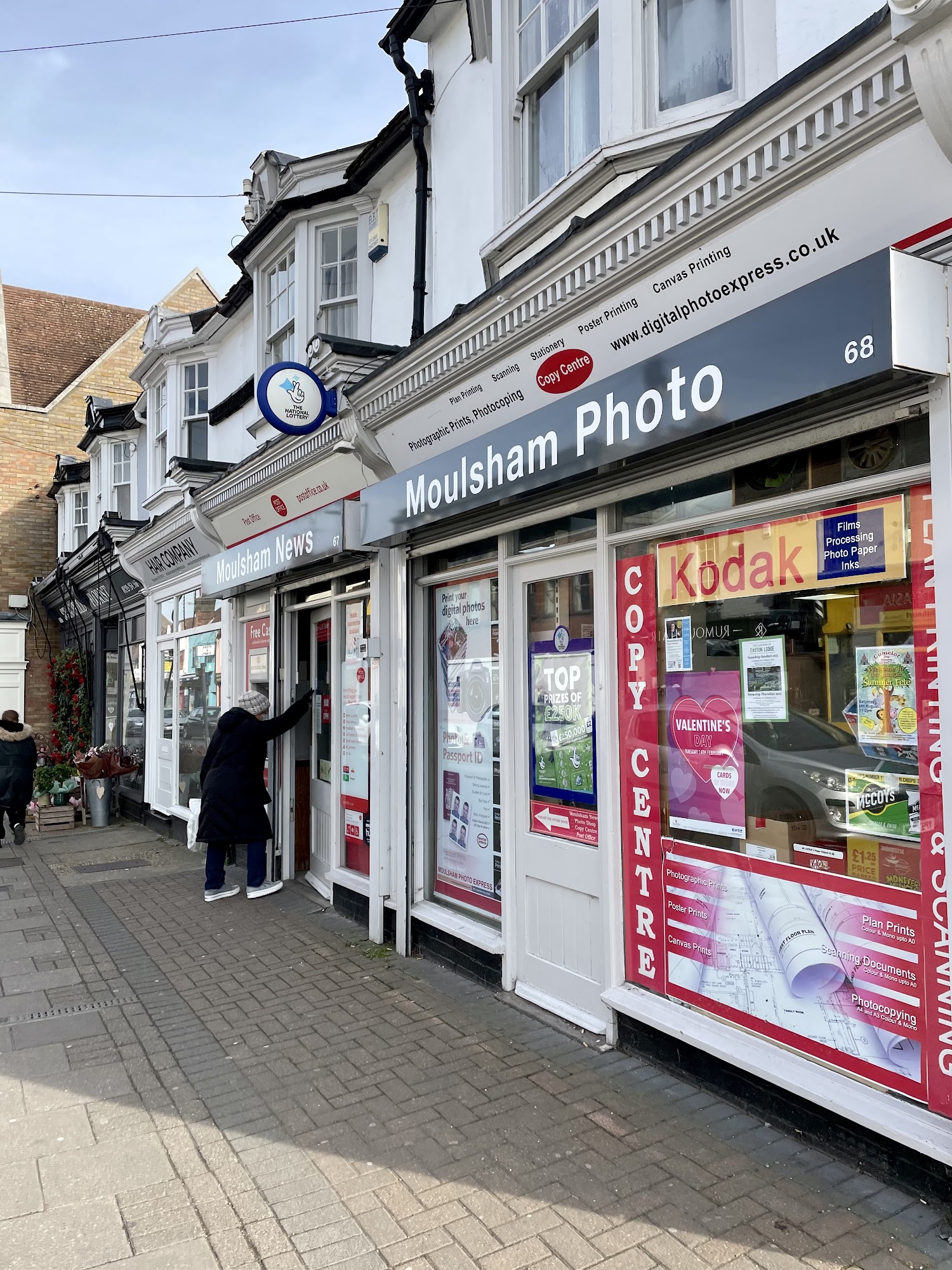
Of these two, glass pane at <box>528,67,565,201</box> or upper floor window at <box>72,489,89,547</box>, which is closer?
glass pane at <box>528,67,565,201</box>

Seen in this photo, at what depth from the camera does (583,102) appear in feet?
16.1

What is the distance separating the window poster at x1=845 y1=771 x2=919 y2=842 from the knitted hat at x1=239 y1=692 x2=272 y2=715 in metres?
5.74

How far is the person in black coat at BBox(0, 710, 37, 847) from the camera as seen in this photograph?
11023 millimetres

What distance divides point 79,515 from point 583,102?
15.0m

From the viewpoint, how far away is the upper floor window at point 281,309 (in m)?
8.74

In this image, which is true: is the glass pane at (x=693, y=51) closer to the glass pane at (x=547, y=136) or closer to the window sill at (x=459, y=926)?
the glass pane at (x=547, y=136)

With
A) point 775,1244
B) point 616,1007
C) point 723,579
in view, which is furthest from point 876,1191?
point 723,579

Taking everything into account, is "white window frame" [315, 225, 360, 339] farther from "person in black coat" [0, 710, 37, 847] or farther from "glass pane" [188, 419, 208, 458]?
"person in black coat" [0, 710, 37, 847]

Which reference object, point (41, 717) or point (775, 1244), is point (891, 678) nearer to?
point (775, 1244)

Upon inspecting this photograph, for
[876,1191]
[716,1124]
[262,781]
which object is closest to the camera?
[876,1191]

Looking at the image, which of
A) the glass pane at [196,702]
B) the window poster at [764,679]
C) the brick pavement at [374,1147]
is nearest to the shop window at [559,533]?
the window poster at [764,679]

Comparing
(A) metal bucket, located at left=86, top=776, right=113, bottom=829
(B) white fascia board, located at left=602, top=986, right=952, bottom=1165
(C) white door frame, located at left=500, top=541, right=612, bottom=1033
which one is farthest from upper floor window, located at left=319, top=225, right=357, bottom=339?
(A) metal bucket, located at left=86, top=776, right=113, bottom=829

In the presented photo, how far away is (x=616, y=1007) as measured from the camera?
13.8 ft

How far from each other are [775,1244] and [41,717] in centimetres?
1826
